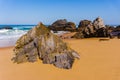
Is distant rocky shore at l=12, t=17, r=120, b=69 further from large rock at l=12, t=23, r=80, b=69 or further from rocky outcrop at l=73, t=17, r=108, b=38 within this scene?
rocky outcrop at l=73, t=17, r=108, b=38

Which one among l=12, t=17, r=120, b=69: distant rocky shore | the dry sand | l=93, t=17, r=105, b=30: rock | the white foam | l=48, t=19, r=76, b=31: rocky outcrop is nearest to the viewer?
the dry sand

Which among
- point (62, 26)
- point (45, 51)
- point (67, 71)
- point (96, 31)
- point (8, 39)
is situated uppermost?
point (62, 26)

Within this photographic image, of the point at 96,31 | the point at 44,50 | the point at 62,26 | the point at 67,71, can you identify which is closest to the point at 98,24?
the point at 96,31

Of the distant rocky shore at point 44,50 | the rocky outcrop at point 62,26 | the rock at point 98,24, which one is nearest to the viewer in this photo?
the distant rocky shore at point 44,50

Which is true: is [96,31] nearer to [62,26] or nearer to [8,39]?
[8,39]

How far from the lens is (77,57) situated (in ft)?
24.6

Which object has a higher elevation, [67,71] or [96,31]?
[96,31]

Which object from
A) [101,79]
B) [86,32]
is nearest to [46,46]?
[101,79]

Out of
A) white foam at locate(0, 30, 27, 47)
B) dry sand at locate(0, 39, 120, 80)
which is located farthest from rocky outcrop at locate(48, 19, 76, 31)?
dry sand at locate(0, 39, 120, 80)

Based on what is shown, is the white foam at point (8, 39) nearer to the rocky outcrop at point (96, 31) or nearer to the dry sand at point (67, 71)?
the rocky outcrop at point (96, 31)

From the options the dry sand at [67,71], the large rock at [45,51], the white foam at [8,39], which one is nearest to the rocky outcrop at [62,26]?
the white foam at [8,39]

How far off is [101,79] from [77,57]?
6.95 ft

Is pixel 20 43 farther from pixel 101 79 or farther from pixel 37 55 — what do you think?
pixel 101 79

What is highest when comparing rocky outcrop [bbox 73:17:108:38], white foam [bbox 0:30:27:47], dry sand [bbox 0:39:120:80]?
rocky outcrop [bbox 73:17:108:38]
